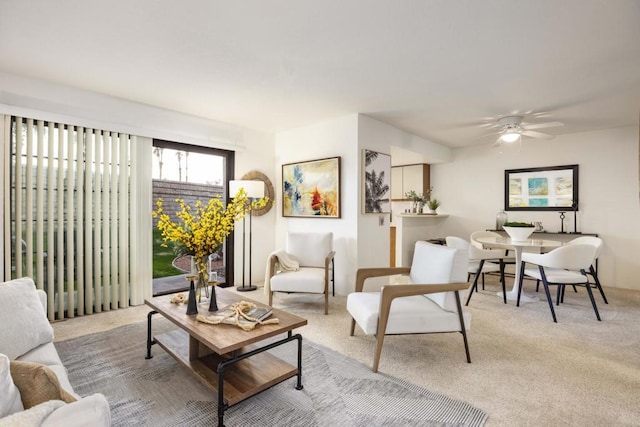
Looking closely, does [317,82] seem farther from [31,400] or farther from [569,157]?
[569,157]

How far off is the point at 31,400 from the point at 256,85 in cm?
282

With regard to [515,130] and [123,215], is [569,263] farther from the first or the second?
[123,215]

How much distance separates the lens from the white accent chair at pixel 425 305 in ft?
7.18

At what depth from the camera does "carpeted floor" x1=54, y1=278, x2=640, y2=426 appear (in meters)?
1.84

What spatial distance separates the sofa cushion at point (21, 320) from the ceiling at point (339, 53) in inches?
65.5

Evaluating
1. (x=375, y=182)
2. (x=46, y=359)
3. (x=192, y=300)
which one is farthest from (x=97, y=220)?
(x=375, y=182)

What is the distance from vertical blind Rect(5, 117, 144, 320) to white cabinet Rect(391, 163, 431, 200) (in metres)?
4.79

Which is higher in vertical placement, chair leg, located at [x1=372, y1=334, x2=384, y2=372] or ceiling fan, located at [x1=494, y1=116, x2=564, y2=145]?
ceiling fan, located at [x1=494, y1=116, x2=564, y2=145]

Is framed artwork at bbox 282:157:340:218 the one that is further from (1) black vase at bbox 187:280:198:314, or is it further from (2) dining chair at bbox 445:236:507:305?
(1) black vase at bbox 187:280:198:314

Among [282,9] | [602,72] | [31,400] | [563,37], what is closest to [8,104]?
[282,9]

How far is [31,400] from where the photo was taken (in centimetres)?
96

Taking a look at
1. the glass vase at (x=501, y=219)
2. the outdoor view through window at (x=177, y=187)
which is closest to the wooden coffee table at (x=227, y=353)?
the outdoor view through window at (x=177, y=187)

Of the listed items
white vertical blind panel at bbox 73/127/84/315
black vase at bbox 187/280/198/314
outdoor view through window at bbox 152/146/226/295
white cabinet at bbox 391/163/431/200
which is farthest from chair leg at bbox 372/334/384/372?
white cabinet at bbox 391/163/431/200

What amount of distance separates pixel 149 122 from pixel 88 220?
1262 millimetres
